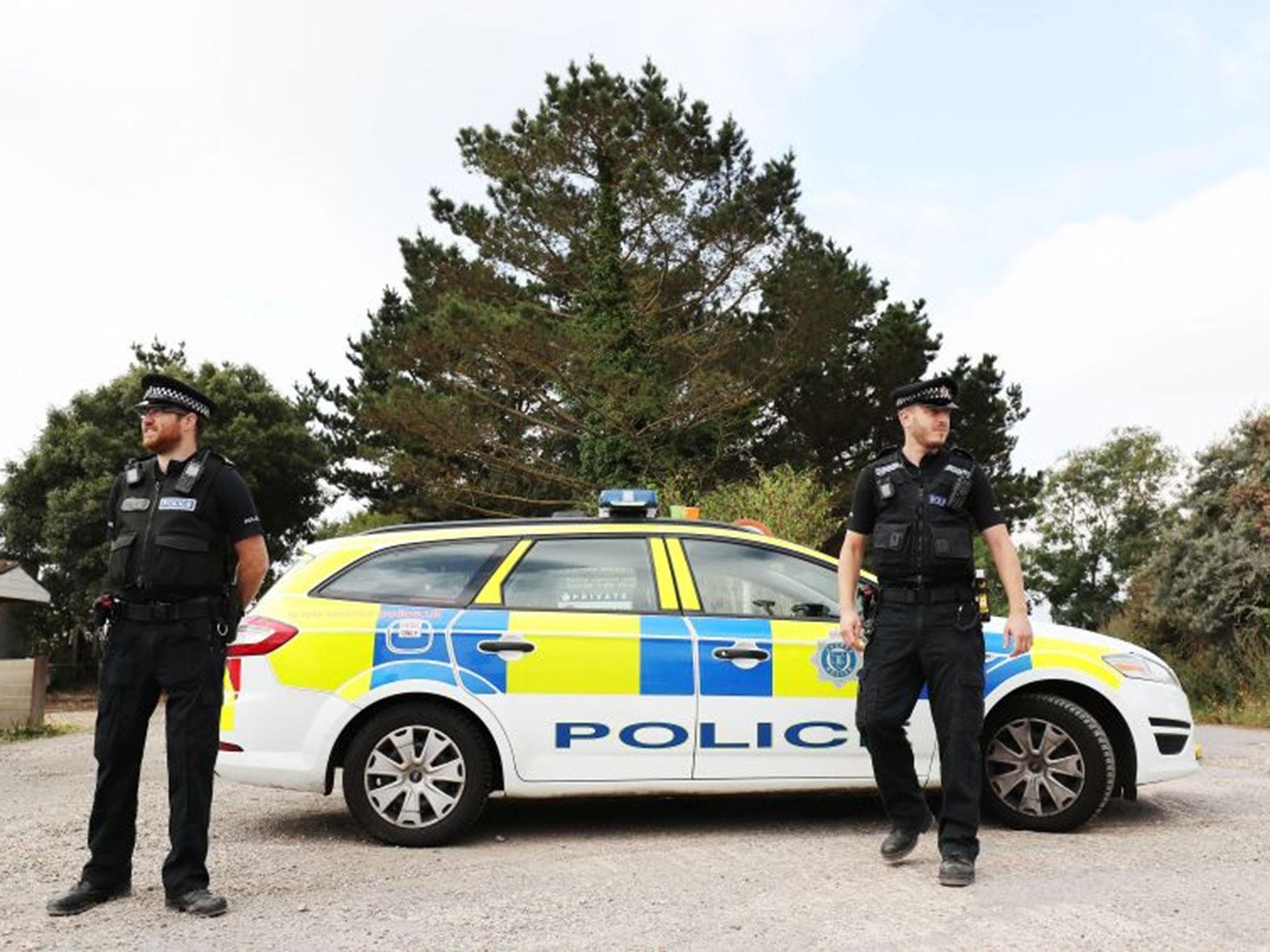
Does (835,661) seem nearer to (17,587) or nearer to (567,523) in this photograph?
(567,523)

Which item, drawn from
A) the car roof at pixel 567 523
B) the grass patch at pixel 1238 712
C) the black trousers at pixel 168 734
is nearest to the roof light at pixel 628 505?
the car roof at pixel 567 523

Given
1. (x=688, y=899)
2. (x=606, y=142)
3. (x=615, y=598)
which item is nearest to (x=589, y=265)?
(x=606, y=142)

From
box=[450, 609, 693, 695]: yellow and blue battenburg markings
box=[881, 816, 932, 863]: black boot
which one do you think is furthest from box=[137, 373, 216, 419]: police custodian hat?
box=[881, 816, 932, 863]: black boot

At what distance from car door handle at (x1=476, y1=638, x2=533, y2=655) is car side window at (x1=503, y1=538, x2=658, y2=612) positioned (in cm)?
20

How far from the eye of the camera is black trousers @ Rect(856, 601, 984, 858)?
4871 millimetres

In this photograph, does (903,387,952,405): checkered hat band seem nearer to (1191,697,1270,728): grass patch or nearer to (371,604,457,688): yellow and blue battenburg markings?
(371,604,457,688): yellow and blue battenburg markings

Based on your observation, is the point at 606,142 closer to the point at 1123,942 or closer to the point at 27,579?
the point at 27,579

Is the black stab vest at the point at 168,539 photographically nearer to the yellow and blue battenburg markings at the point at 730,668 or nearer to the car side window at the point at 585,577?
the car side window at the point at 585,577

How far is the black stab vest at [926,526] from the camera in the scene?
4.97 m

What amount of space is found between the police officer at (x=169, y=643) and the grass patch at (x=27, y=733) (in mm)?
8980

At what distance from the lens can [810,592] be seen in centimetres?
595

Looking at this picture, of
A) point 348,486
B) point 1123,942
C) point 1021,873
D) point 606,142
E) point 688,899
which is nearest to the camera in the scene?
point 1123,942

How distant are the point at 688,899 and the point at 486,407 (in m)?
23.1

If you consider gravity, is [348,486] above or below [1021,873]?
above
